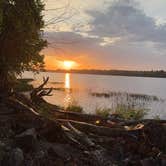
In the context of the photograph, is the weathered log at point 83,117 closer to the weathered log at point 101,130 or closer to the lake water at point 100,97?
the weathered log at point 101,130

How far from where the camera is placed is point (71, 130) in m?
10.1

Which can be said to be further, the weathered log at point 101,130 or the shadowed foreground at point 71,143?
the weathered log at point 101,130

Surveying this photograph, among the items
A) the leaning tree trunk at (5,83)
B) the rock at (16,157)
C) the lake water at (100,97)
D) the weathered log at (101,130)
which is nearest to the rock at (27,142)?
the rock at (16,157)

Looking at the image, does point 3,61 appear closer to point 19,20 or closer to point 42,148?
point 19,20

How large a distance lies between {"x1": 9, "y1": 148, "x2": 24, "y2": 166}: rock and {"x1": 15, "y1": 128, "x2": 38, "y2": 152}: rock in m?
0.48

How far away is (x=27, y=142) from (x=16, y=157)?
2.55 ft

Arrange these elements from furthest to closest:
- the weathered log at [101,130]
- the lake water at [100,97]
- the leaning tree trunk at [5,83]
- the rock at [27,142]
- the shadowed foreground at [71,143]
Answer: the lake water at [100,97]
the leaning tree trunk at [5,83]
the weathered log at [101,130]
the rock at [27,142]
the shadowed foreground at [71,143]

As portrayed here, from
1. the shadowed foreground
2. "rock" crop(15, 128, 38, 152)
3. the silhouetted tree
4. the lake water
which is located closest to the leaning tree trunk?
the silhouetted tree

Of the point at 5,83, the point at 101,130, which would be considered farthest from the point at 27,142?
the point at 5,83

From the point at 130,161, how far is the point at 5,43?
8433mm

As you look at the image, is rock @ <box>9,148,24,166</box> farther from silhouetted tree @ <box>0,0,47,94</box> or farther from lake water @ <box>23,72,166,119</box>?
lake water @ <box>23,72,166,119</box>

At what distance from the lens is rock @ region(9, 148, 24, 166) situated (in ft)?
25.5

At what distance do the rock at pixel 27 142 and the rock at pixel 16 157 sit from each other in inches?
18.8

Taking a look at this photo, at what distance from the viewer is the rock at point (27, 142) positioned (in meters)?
8.53
